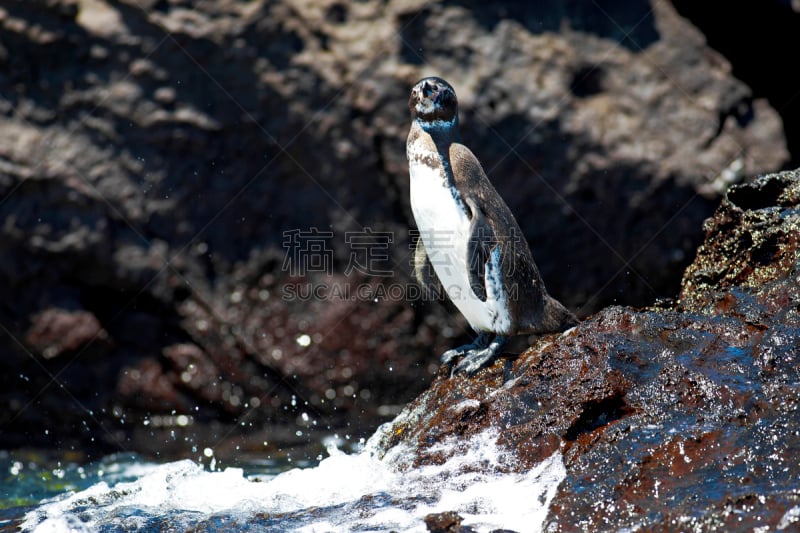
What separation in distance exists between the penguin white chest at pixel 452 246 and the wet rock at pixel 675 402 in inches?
14.5

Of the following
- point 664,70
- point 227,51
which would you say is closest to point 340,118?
point 227,51

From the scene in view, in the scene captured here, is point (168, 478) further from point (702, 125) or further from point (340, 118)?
point (702, 125)

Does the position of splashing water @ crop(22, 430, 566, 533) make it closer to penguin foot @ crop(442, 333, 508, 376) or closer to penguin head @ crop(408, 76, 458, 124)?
penguin foot @ crop(442, 333, 508, 376)

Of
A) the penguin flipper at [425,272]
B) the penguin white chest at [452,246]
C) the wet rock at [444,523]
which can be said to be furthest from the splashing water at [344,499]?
the penguin flipper at [425,272]

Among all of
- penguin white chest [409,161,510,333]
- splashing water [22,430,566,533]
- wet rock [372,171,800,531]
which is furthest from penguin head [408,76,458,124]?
splashing water [22,430,566,533]

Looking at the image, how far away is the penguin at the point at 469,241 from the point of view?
414 centimetres

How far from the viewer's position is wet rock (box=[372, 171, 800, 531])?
2.67 metres

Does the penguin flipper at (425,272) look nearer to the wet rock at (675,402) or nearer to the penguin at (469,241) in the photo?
the penguin at (469,241)

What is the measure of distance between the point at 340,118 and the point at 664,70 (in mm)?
3004

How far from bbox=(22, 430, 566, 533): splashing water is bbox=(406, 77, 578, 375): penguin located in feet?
2.56

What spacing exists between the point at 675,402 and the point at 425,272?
6.58 ft

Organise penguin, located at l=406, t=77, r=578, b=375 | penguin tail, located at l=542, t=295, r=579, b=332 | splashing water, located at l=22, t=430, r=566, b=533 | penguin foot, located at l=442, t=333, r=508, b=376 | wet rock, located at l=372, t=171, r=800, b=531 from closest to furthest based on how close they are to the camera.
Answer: wet rock, located at l=372, t=171, r=800, b=531, splashing water, located at l=22, t=430, r=566, b=533, penguin foot, located at l=442, t=333, r=508, b=376, penguin, located at l=406, t=77, r=578, b=375, penguin tail, located at l=542, t=295, r=579, b=332

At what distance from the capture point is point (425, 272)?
487 cm

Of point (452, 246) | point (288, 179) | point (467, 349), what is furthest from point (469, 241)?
point (288, 179)
